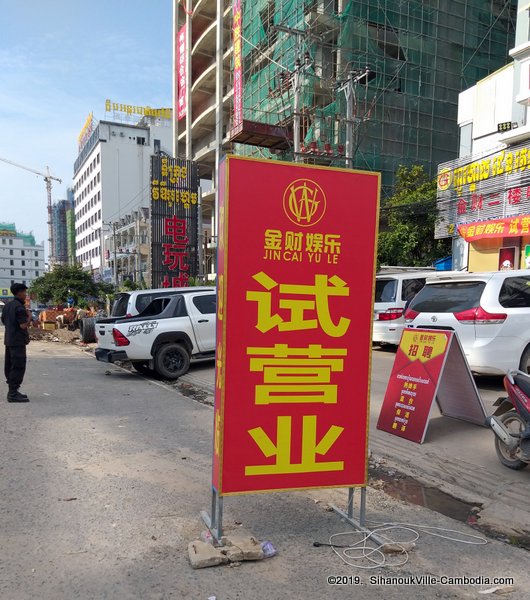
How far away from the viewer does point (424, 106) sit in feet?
98.2

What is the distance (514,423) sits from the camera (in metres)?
4.69

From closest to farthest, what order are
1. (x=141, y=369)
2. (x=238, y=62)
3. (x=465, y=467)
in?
1. (x=465, y=467)
2. (x=141, y=369)
3. (x=238, y=62)

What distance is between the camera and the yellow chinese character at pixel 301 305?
10.0 feet

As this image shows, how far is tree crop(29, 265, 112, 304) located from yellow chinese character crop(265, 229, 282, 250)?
3259 cm

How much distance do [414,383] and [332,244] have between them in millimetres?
2825

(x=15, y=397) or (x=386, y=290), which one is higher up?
(x=386, y=290)

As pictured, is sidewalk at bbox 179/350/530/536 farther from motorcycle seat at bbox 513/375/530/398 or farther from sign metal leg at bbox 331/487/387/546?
sign metal leg at bbox 331/487/387/546

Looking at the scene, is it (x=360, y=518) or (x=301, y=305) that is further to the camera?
(x=360, y=518)

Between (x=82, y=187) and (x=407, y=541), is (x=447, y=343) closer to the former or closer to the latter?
(x=407, y=541)

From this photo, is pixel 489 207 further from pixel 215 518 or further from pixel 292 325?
pixel 215 518

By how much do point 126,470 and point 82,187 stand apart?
326 feet

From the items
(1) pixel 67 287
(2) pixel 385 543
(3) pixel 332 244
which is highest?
(3) pixel 332 244

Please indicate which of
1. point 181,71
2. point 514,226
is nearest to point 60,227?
point 181,71

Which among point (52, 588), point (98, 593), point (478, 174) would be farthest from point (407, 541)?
point (478, 174)
